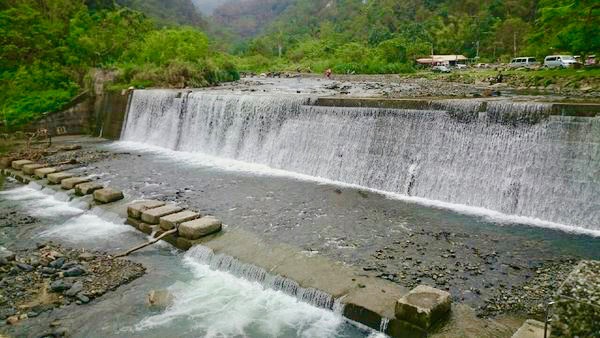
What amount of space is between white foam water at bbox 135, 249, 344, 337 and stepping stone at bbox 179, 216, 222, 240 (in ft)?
4.26

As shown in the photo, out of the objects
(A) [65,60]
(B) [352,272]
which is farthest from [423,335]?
(A) [65,60]

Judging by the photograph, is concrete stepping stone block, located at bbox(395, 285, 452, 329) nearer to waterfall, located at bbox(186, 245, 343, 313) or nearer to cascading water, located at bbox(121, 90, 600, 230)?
waterfall, located at bbox(186, 245, 343, 313)

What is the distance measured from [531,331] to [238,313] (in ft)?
12.1

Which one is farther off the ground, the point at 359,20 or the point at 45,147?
the point at 359,20

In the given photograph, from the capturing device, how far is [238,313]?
622cm

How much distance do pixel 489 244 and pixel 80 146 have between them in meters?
16.5

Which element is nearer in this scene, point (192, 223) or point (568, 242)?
point (568, 242)

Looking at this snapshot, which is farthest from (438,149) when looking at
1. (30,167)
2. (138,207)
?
(30,167)

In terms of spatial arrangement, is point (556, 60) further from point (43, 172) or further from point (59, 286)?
point (59, 286)

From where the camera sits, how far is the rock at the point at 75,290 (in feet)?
21.5

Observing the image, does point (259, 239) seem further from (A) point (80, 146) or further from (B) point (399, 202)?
(A) point (80, 146)

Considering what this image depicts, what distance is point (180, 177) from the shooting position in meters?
13.4

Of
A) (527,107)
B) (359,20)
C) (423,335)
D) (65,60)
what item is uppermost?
(359,20)

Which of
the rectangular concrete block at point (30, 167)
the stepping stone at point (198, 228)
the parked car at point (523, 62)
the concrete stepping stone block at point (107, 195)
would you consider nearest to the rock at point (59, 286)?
the stepping stone at point (198, 228)
